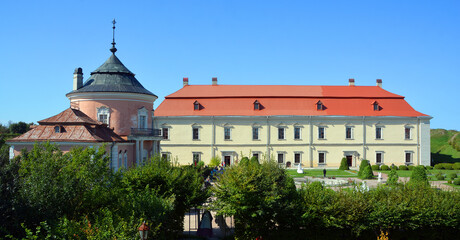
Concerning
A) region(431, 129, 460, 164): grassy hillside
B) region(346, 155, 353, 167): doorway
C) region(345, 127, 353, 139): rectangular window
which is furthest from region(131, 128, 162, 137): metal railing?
region(431, 129, 460, 164): grassy hillside

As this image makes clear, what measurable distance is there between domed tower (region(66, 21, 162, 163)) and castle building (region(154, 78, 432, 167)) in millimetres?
15769

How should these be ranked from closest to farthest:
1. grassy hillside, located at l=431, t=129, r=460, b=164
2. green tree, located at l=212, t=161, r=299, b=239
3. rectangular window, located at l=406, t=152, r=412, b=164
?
green tree, located at l=212, t=161, r=299, b=239, rectangular window, located at l=406, t=152, r=412, b=164, grassy hillside, located at l=431, t=129, r=460, b=164

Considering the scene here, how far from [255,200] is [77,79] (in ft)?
58.4

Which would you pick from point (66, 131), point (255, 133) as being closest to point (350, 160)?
point (255, 133)

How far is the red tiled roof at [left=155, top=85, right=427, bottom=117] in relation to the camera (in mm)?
44594

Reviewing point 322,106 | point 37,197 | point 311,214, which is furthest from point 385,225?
point 322,106

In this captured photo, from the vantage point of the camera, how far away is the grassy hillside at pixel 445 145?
51.6 metres

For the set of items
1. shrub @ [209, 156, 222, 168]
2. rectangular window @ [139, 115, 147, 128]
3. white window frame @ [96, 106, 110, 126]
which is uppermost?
white window frame @ [96, 106, 110, 126]

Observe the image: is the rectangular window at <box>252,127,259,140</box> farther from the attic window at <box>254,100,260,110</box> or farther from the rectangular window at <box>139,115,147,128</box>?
the rectangular window at <box>139,115,147,128</box>

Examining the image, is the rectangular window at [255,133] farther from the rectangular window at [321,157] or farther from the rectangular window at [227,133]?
the rectangular window at [321,157]

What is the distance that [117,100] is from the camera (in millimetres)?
26844

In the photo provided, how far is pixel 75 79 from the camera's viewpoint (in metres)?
27.8

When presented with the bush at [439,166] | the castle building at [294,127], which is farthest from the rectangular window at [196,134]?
the bush at [439,166]

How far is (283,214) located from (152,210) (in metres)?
4.90
